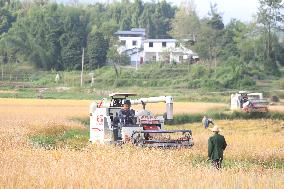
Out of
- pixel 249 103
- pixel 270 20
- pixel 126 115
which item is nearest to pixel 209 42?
pixel 270 20

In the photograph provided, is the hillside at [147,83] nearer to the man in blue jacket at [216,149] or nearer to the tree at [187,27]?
the tree at [187,27]

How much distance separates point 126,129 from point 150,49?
6805 cm

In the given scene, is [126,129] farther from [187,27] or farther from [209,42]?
[187,27]

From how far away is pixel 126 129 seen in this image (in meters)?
18.6

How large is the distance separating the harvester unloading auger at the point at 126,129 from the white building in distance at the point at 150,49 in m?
54.6

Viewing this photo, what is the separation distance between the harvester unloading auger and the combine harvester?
16.3 meters

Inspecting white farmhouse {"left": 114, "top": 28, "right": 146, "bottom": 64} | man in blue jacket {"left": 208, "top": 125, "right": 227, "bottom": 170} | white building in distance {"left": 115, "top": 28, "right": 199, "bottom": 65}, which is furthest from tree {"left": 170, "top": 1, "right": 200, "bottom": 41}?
man in blue jacket {"left": 208, "top": 125, "right": 227, "bottom": 170}

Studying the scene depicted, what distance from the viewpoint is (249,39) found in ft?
237

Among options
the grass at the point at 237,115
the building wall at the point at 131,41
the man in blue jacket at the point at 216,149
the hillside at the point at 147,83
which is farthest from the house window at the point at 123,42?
the man in blue jacket at the point at 216,149

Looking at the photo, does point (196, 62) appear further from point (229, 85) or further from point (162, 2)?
point (162, 2)

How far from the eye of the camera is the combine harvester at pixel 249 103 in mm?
36594

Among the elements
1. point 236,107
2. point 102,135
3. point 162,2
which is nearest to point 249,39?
point 236,107

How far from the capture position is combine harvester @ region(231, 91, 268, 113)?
36.6m

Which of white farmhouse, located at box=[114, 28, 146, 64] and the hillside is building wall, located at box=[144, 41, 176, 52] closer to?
white farmhouse, located at box=[114, 28, 146, 64]
